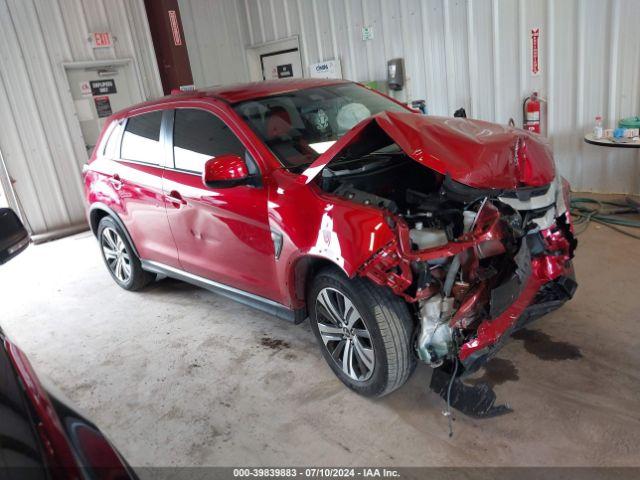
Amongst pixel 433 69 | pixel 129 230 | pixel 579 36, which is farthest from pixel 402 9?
pixel 129 230

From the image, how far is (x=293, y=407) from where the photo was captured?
2707mm

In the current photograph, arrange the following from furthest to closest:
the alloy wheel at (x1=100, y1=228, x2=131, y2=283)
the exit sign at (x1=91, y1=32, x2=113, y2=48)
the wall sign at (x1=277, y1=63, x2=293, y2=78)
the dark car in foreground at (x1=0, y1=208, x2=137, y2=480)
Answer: the wall sign at (x1=277, y1=63, x2=293, y2=78), the exit sign at (x1=91, y1=32, x2=113, y2=48), the alloy wheel at (x1=100, y1=228, x2=131, y2=283), the dark car in foreground at (x1=0, y1=208, x2=137, y2=480)

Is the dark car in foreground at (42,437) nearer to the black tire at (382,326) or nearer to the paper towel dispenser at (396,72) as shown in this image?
the black tire at (382,326)

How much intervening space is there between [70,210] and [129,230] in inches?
156

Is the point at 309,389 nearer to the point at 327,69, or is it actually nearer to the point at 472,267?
the point at 472,267

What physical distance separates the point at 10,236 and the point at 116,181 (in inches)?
84.8

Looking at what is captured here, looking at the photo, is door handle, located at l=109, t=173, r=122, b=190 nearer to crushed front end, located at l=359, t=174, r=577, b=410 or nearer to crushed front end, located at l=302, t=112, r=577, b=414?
crushed front end, located at l=302, t=112, r=577, b=414

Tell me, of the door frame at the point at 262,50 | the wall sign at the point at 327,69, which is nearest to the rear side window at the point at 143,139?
the wall sign at the point at 327,69

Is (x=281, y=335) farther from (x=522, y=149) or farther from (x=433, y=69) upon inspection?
(x=433, y=69)

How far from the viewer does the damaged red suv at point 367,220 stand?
2291 millimetres

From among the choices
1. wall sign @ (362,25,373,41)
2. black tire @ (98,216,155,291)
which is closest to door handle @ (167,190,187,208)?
black tire @ (98,216,155,291)

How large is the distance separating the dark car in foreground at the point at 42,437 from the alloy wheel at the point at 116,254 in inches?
120

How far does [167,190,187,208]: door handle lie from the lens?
331 centimetres

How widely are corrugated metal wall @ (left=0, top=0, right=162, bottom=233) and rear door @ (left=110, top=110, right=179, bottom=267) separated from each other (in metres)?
3.84
